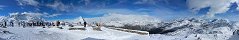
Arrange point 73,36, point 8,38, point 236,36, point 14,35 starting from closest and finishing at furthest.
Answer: point 236,36 < point 8,38 < point 14,35 < point 73,36

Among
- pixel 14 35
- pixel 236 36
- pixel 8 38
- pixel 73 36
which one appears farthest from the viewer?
pixel 73 36

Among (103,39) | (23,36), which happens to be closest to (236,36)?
(103,39)

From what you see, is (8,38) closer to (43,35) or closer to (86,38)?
(43,35)

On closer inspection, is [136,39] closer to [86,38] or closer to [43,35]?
[86,38]

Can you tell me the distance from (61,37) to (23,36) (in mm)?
3880

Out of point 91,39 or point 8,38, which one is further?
point 91,39

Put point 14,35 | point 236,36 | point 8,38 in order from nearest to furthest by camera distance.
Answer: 1. point 236,36
2. point 8,38
3. point 14,35

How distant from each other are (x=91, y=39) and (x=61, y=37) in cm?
318

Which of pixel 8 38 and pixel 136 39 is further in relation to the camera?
pixel 136 39

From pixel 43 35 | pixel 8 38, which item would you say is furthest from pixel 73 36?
pixel 8 38

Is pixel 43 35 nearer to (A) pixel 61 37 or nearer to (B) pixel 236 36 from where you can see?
(A) pixel 61 37

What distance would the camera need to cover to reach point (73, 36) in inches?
1473

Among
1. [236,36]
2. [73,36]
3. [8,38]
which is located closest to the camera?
[236,36]

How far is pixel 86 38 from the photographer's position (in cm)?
3619
